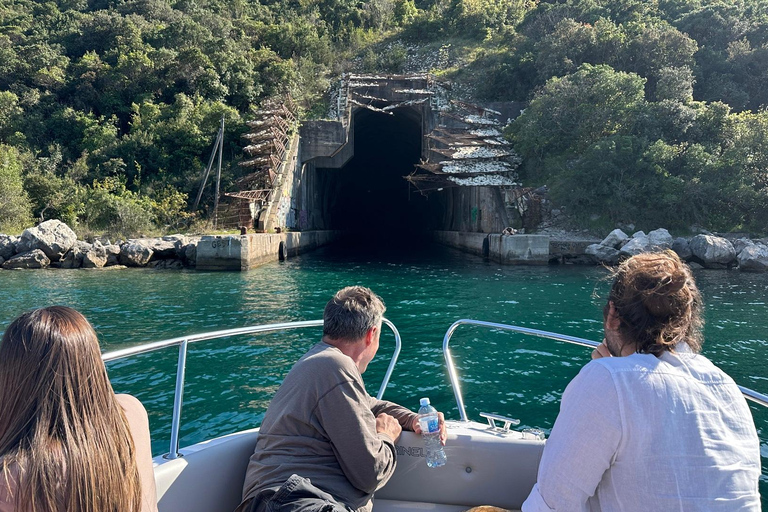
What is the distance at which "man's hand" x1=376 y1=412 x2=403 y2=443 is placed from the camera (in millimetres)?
2846

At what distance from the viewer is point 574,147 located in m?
26.5

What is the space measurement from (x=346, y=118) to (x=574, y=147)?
1275cm

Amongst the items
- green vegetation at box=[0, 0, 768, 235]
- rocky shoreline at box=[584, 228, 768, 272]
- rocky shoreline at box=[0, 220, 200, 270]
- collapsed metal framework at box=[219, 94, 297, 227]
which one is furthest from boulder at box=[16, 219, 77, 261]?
rocky shoreline at box=[584, 228, 768, 272]

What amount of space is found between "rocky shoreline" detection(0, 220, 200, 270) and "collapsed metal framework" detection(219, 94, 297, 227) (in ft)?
9.71

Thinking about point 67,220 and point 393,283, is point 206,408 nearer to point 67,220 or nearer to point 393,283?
point 393,283

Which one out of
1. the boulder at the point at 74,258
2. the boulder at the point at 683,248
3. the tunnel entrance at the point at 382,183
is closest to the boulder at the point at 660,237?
the boulder at the point at 683,248

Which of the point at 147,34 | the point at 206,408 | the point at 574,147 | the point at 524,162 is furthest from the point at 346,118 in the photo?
the point at 206,408

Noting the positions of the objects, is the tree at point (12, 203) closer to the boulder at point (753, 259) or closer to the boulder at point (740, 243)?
the boulder at point (753, 259)

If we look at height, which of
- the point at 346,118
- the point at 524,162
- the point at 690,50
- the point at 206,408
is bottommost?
the point at 206,408

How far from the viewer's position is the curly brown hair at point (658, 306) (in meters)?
1.72

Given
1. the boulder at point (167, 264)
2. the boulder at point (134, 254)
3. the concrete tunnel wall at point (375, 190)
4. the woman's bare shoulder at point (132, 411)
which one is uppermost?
the concrete tunnel wall at point (375, 190)

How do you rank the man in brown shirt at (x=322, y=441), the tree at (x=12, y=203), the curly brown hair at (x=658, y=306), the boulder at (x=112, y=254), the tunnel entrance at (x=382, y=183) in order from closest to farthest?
the curly brown hair at (x=658, y=306) < the man in brown shirt at (x=322, y=441) < the boulder at (x=112, y=254) < the tree at (x=12, y=203) < the tunnel entrance at (x=382, y=183)

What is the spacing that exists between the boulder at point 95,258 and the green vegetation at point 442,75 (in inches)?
149

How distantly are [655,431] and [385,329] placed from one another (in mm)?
9556
